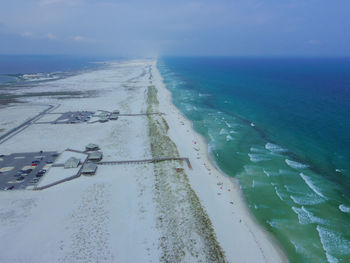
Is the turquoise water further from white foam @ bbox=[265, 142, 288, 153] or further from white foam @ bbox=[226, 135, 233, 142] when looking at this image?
white foam @ bbox=[226, 135, 233, 142]

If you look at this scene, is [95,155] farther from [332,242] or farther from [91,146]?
[332,242]

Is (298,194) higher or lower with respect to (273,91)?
lower

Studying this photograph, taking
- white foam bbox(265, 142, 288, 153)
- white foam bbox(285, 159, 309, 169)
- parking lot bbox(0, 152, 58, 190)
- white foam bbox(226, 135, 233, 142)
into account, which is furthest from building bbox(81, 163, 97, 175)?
white foam bbox(285, 159, 309, 169)

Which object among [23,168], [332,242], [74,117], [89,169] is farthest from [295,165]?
[74,117]

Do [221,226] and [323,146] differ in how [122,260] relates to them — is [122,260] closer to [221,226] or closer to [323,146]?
[221,226]

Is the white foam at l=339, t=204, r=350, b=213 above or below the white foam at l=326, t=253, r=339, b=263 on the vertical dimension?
above

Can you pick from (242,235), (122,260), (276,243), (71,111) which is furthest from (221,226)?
(71,111)

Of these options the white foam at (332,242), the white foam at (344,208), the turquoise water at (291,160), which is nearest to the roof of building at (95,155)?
the turquoise water at (291,160)
